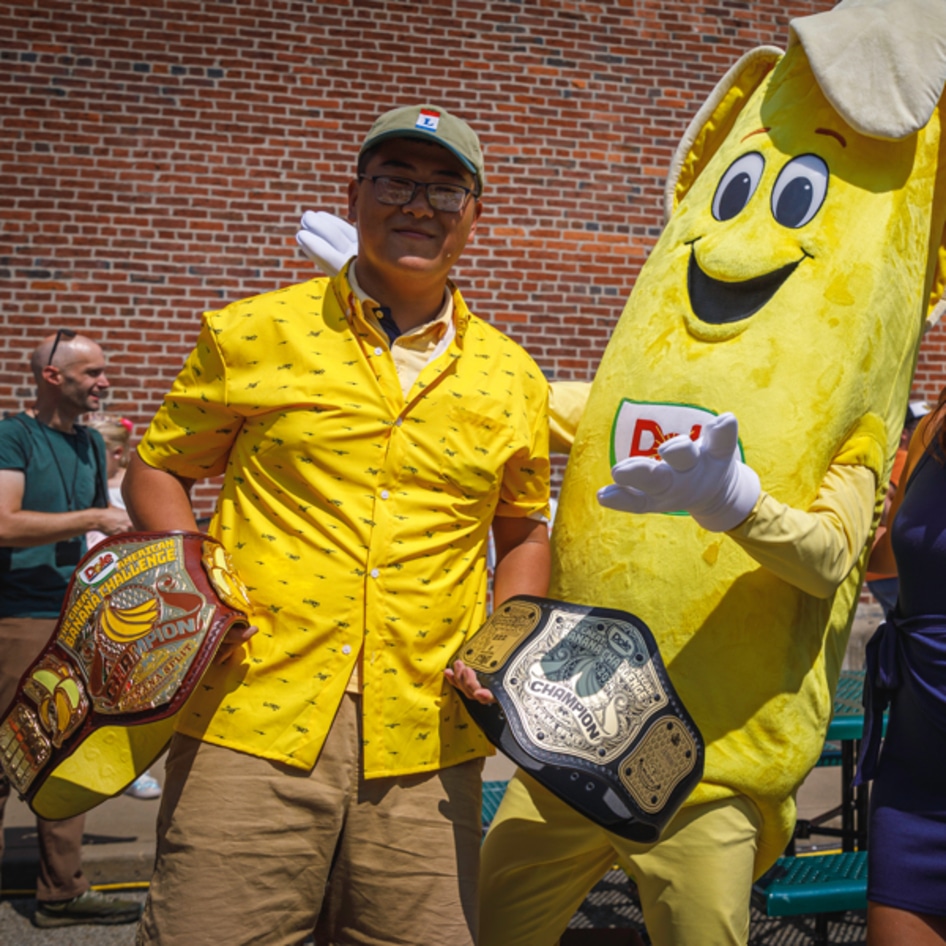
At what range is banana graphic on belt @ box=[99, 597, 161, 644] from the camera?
190cm

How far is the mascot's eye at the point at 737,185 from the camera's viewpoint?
7.95 ft

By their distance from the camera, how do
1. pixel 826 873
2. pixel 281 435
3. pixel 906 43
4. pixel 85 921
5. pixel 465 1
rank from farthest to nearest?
pixel 465 1
pixel 85 921
pixel 826 873
pixel 906 43
pixel 281 435

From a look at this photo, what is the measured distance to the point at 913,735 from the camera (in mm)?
2268

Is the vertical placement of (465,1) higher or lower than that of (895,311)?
higher

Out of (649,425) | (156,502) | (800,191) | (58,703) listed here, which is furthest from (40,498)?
(800,191)

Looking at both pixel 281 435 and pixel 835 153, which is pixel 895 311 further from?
pixel 281 435

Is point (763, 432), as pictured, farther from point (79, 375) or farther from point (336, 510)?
point (79, 375)

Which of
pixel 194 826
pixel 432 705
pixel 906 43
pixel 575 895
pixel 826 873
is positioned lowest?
pixel 826 873

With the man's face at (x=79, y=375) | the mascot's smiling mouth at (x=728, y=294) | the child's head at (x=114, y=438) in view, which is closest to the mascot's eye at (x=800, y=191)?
the mascot's smiling mouth at (x=728, y=294)

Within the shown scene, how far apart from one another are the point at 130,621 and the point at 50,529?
81.5 inches

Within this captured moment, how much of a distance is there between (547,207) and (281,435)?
4.89 meters

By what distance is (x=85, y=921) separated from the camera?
390 cm

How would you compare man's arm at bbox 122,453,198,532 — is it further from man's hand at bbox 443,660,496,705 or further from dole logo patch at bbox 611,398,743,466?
dole logo patch at bbox 611,398,743,466

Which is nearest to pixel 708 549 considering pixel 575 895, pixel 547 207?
pixel 575 895
